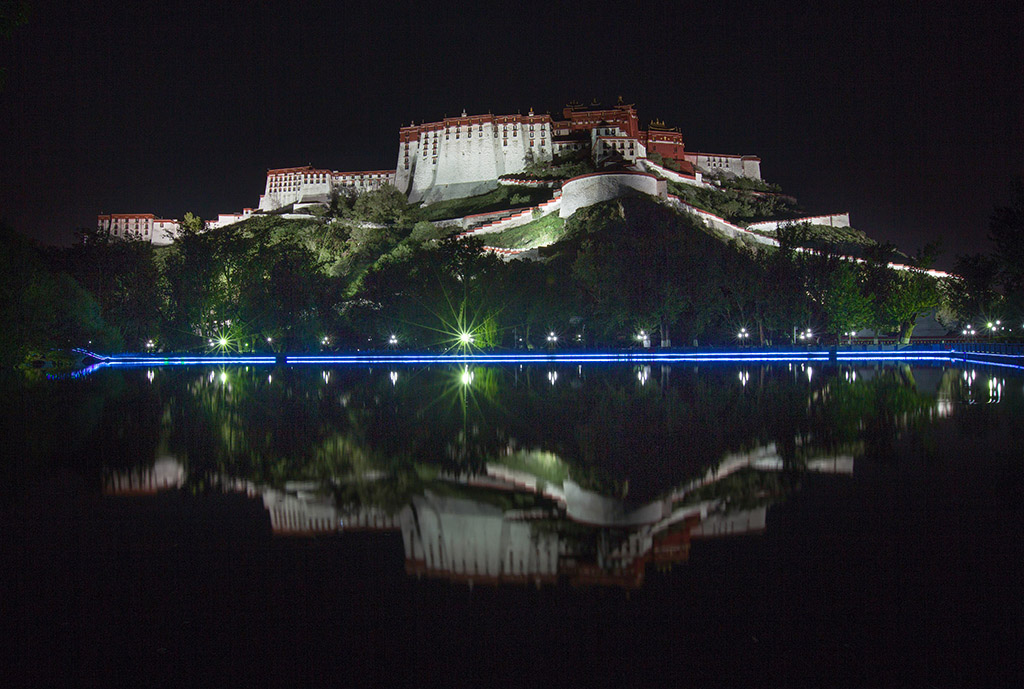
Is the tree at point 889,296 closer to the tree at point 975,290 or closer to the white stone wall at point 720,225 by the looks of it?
the tree at point 975,290

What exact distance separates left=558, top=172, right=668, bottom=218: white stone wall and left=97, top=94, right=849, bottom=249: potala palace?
52.2 feet

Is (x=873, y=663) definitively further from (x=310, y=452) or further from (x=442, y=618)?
(x=310, y=452)

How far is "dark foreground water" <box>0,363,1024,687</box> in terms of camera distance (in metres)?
3.64

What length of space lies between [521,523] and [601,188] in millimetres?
74266

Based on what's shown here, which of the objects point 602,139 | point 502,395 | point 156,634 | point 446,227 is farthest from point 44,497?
point 602,139

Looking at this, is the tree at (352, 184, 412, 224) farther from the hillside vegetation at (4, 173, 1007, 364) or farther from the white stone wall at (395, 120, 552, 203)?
the hillside vegetation at (4, 173, 1007, 364)

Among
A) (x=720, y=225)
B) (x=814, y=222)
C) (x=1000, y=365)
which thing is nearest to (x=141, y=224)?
(x=720, y=225)

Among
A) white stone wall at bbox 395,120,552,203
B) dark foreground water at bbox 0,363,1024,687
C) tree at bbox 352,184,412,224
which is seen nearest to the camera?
dark foreground water at bbox 0,363,1024,687

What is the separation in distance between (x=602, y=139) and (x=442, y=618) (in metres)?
97.5

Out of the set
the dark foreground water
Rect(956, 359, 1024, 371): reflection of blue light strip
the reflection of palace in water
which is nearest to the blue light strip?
Rect(956, 359, 1024, 371): reflection of blue light strip

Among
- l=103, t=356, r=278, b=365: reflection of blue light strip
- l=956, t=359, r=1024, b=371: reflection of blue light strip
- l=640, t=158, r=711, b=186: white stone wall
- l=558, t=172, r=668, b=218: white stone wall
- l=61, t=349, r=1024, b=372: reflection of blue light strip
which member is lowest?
l=956, t=359, r=1024, b=371: reflection of blue light strip

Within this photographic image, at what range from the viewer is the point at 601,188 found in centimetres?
7762

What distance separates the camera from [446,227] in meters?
88.2

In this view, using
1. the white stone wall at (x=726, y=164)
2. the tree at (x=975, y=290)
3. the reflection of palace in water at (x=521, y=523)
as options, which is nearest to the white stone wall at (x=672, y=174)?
the white stone wall at (x=726, y=164)
